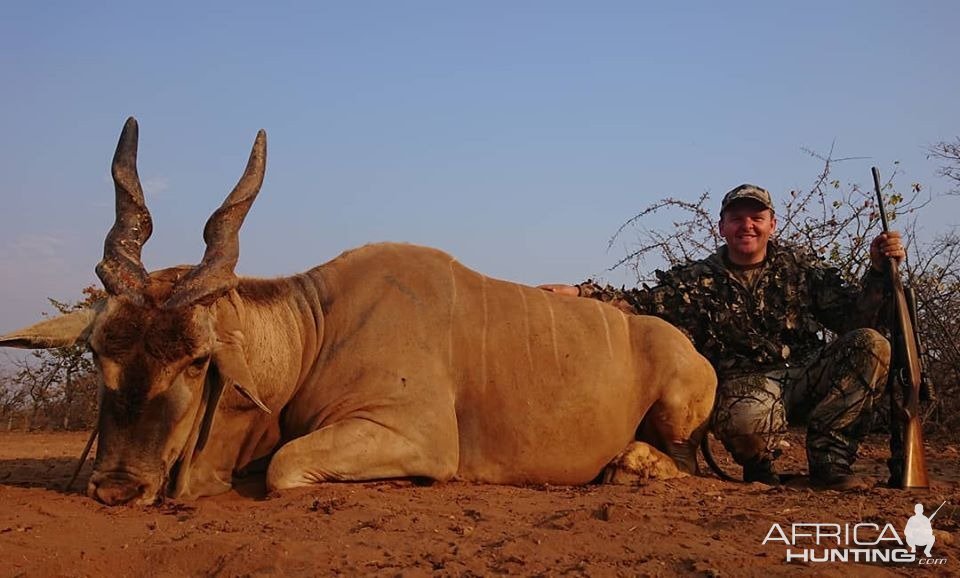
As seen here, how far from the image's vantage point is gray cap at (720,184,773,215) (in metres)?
6.31

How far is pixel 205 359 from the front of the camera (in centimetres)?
435

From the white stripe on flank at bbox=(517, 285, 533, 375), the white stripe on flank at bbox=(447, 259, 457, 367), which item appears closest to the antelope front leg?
the white stripe on flank at bbox=(447, 259, 457, 367)

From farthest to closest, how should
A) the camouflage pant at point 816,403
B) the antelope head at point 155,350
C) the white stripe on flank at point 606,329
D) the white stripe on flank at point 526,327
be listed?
the camouflage pant at point 816,403 → the white stripe on flank at point 606,329 → the white stripe on flank at point 526,327 → the antelope head at point 155,350

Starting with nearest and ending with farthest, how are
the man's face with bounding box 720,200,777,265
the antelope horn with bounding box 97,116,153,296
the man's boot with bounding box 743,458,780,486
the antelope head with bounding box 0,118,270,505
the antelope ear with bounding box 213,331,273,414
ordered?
1. the antelope head with bounding box 0,118,270,505
2. the antelope horn with bounding box 97,116,153,296
3. the antelope ear with bounding box 213,331,273,414
4. the man's boot with bounding box 743,458,780,486
5. the man's face with bounding box 720,200,777,265

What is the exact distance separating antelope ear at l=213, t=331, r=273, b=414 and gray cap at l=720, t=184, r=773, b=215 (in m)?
3.64

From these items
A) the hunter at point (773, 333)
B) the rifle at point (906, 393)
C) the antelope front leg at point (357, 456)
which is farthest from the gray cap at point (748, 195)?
the antelope front leg at point (357, 456)

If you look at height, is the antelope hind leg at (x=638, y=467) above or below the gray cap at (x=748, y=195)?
below

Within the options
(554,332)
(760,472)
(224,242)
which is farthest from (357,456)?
(760,472)

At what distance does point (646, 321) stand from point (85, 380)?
712cm

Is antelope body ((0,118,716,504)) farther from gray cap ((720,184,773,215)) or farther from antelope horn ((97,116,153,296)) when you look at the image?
gray cap ((720,184,773,215))

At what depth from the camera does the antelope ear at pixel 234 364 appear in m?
4.37

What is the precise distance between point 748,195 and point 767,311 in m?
0.82

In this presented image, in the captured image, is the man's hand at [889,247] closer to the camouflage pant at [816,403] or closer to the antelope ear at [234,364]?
the camouflage pant at [816,403]

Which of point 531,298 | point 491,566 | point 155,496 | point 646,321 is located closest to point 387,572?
point 491,566
